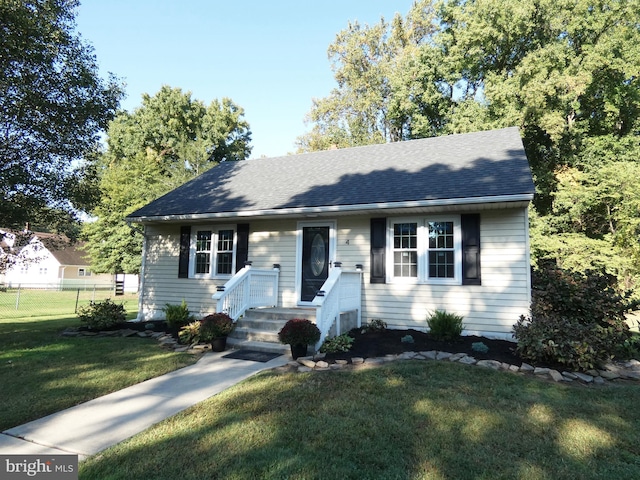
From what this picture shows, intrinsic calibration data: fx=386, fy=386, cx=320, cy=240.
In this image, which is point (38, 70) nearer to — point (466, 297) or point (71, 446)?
point (71, 446)

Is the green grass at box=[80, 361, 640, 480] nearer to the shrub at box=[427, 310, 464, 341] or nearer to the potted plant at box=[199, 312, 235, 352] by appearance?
the shrub at box=[427, 310, 464, 341]

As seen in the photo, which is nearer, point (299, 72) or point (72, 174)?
point (72, 174)

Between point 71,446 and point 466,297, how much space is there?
686cm

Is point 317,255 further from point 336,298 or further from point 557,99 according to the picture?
point 557,99

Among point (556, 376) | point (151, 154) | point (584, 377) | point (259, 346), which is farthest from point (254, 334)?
point (151, 154)

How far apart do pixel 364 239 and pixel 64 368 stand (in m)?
6.07

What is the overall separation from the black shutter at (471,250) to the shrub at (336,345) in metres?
2.80

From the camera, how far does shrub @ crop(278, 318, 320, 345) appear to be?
628 centimetres

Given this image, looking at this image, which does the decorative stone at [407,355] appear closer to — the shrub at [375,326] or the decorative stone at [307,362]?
the decorative stone at [307,362]

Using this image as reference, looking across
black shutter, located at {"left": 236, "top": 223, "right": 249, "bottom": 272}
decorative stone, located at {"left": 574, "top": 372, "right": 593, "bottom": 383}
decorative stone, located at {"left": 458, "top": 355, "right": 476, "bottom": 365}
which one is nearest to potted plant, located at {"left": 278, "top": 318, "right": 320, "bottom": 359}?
decorative stone, located at {"left": 458, "top": 355, "right": 476, "bottom": 365}

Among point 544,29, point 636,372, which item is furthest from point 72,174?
point 544,29

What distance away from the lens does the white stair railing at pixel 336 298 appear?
22.4 feet

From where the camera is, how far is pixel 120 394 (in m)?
4.72

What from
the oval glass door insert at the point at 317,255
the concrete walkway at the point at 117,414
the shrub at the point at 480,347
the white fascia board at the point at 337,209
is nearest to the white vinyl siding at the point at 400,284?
the oval glass door insert at the point at 317,255
